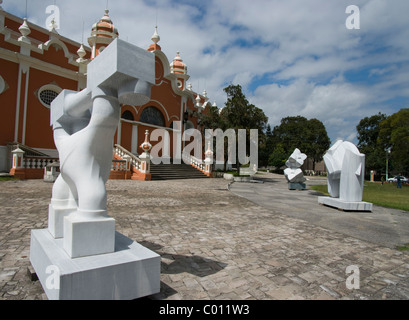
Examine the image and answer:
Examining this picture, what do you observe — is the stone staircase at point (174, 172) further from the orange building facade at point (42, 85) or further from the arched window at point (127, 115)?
the arched window at point (127, 115)

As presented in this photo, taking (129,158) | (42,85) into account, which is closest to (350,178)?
(129,158)

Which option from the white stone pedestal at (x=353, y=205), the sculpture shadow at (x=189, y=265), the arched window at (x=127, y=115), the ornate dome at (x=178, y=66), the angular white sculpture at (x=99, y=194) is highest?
the ornate dome at (x=178, y=66)

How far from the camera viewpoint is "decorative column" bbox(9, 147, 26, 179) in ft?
39.9

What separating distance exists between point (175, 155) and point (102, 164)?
19949 mm

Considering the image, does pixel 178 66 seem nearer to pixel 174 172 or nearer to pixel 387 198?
pixel 174 172

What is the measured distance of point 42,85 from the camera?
15062 mm

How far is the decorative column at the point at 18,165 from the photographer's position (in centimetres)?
1216

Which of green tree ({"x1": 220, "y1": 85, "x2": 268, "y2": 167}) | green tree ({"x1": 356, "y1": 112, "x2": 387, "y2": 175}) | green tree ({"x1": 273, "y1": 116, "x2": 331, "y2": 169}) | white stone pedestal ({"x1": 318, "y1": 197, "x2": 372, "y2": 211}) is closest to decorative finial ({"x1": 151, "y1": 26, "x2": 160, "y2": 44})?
green tree ({"x1": 220, "y1": 85, "x2": 268, "y2": 167})

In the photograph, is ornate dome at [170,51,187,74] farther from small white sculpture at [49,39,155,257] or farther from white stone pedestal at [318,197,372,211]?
small white sculpture at [49,39,155,257]

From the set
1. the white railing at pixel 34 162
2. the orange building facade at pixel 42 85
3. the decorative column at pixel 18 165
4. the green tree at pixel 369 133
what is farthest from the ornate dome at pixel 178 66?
the green tree at pixel 369 133

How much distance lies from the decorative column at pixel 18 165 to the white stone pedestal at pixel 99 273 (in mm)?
12166

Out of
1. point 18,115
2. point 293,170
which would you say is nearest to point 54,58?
point 18,115

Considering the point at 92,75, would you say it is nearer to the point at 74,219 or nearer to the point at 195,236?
the point at 74,219

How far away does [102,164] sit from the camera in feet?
7.92
